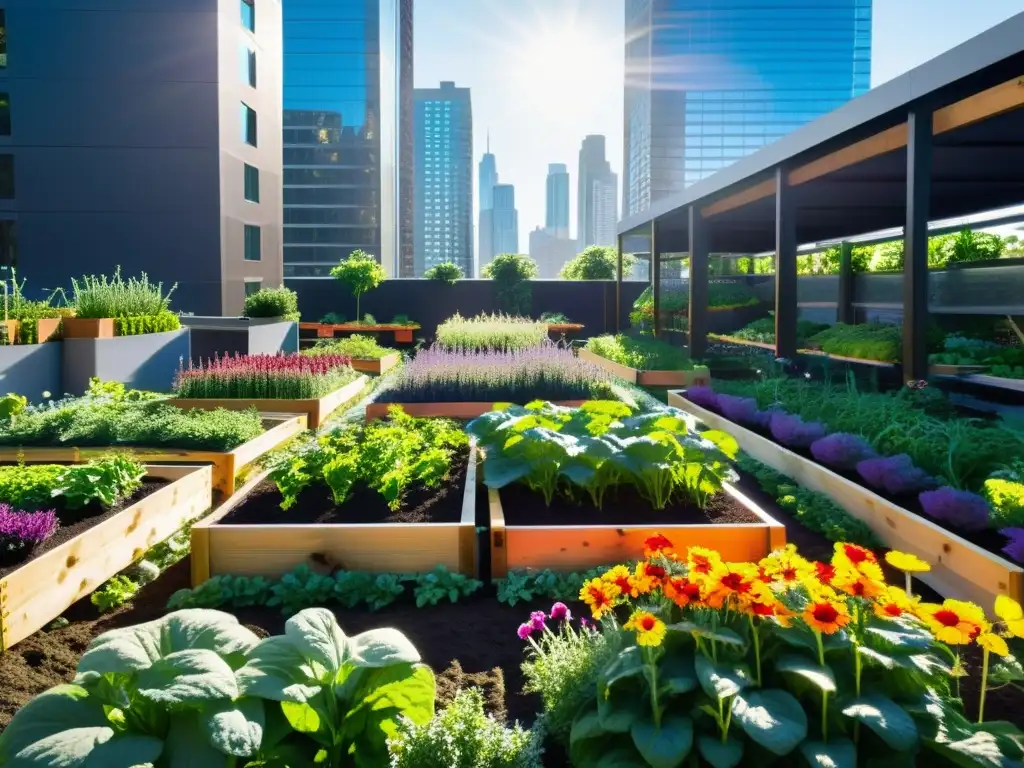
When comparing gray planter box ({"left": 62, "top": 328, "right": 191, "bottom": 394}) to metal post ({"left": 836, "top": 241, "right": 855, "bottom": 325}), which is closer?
gray planter box ({"left": 62, "top": 328, "right": 191, "bottom": 394})

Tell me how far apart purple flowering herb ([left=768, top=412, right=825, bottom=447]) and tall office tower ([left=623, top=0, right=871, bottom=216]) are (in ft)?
373

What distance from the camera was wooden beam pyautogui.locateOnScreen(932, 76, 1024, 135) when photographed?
496cm

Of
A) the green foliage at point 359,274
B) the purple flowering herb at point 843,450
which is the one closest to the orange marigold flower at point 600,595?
the purple flowering herb at point 843,450

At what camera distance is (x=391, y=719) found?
1951 millimetres

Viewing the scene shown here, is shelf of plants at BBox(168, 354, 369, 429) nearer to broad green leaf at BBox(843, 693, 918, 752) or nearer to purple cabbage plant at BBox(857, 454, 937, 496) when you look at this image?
purple cabbage plant at BBox(857, 454, 937, 496)

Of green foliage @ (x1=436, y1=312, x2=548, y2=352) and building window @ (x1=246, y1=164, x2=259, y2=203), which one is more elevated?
building window @ (x1=246, y1=164, x2=259, y2=203)

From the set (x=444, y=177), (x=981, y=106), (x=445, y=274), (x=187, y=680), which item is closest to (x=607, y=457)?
(x=187, y=680)

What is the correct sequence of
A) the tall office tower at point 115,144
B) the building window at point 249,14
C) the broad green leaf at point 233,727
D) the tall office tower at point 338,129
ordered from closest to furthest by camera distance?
the broad green leaf at point 233,727 < the tall office tower at point 115,144 < the building window at point 249,14 < the tall office tower at point 338,129

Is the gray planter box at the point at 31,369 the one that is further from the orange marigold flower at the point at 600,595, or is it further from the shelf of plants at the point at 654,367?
the orange marigold flower at the point at 600,595

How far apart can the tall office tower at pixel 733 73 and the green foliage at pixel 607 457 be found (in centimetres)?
11520

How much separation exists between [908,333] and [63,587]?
581 centimetres

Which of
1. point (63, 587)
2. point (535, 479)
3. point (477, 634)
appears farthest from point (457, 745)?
point (535, 479)

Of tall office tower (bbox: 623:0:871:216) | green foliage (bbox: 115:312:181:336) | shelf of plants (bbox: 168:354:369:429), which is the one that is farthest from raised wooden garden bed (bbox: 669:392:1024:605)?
tall office tower (bbox: 623:0:871:216)

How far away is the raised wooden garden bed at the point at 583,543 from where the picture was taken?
138 inches
